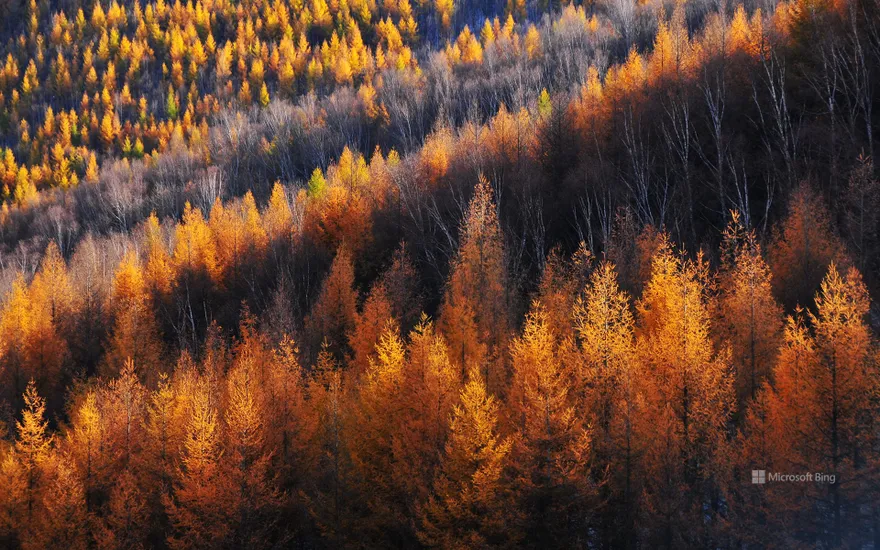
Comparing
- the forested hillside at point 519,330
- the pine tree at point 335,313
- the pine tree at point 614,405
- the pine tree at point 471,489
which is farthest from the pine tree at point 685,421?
the pine tree at point 335,313

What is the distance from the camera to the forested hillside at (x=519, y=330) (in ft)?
106

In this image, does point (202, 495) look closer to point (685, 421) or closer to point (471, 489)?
point (471, 489)

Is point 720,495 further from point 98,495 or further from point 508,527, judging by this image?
point 98,495

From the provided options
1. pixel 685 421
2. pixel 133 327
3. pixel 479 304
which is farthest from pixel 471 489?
pixel 133 327

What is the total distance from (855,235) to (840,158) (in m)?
9.25

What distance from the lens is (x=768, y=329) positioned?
117 ft

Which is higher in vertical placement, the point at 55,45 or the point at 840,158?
the point at 55,45

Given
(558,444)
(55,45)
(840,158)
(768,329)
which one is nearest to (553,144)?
(840,158)

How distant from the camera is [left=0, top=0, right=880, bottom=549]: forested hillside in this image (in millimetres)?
32250

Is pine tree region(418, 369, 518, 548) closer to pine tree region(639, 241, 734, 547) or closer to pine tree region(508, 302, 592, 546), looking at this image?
pine tree region(508, 302, 592, 546)

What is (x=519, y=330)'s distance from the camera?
48562 millimetres

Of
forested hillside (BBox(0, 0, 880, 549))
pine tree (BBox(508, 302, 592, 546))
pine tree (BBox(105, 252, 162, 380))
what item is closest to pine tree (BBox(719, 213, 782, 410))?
forested hillside (BBox(0, 0, 880, 549))

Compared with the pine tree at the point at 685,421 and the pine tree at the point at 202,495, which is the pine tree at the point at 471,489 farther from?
the pine tree at the point at 202,495

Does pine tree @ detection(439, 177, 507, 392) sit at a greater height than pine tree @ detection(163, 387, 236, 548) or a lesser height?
greater
